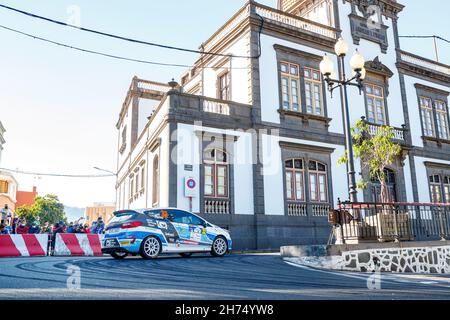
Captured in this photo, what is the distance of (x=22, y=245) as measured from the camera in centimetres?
1422

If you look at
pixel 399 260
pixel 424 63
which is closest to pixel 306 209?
pixel 399 260

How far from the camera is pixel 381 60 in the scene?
22281mm

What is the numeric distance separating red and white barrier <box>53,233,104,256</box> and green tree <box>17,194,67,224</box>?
46.2m

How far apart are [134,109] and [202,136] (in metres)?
11.9

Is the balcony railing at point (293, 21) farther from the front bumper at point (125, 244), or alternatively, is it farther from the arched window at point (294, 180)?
the front bumper at point (125, 244)

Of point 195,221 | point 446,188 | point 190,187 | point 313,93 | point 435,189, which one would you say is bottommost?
point 195,221

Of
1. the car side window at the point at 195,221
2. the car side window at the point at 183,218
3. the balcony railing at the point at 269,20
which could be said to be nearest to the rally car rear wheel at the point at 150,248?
the car side window at the point at 183,218

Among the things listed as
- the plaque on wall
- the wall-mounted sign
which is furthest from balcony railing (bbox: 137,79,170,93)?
the wall-mounted sign

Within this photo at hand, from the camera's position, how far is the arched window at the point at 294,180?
17.5 meters

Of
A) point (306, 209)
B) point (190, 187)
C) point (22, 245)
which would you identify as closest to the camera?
point (22, 245)

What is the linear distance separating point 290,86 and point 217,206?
277 inches

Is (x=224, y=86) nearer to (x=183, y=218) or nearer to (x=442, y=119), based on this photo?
(x=183, y=218)
